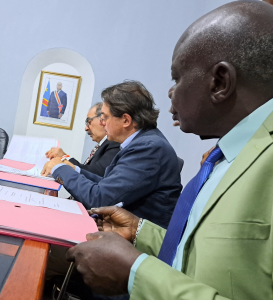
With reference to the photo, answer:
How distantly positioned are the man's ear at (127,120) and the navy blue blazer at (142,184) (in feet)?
0.93

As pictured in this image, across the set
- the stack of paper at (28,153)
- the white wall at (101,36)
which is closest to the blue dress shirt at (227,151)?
the stack of paper at (28,153)

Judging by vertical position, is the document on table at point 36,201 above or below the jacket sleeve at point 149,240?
above

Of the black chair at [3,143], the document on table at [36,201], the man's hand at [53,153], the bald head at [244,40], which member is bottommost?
the black chair at [3,143]

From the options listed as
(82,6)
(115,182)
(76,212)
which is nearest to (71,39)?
(82,6)

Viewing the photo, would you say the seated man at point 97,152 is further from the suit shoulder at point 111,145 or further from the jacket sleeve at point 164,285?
the jacket sleeve at point 164,285

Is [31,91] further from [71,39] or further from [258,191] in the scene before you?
[258,191]

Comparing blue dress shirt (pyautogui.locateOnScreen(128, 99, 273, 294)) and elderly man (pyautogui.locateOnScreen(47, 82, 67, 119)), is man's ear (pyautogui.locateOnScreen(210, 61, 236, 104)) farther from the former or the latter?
elderly man (pyautogui.locateOnScreen(47, 82, 67, 119))

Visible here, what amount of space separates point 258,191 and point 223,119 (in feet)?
0.76

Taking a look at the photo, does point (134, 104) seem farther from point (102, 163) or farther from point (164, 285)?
point (164, 285)

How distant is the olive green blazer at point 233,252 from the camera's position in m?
0.61

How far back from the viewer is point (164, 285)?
1.98 feet

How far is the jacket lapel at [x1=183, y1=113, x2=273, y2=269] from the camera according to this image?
0.67 meters

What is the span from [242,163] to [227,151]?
116 mm

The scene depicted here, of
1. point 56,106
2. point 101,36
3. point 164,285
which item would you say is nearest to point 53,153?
point 164,285
